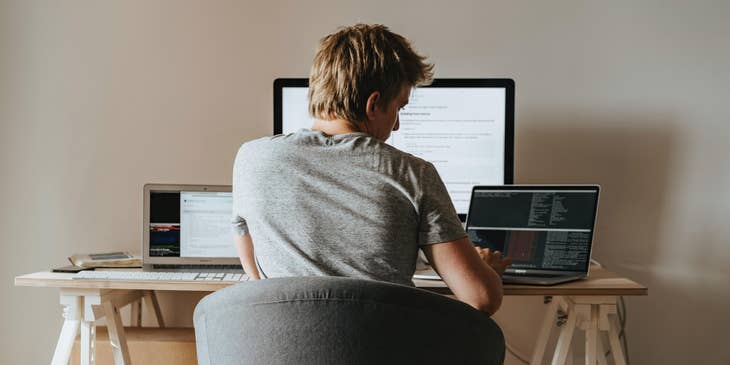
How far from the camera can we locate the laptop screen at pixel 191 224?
1.93 meters

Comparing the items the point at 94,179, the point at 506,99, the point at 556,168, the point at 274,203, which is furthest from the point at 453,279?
the point at 94,179

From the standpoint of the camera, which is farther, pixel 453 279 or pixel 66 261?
pixel 66 261

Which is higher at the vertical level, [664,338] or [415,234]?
[415,234]

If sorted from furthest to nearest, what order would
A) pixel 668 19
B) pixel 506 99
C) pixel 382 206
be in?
pixel 668 19 < pixel 506 99 < pixel 382 206

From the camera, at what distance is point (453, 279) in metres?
1.08

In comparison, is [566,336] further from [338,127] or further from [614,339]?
[338,127]

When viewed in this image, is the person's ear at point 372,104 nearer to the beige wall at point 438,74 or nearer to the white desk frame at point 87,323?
the white desk frame at point 87,323

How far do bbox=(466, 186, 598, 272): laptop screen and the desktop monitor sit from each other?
121 mm

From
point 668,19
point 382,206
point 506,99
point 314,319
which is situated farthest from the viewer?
point 668,19

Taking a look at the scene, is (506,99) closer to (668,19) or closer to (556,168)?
(556,168)

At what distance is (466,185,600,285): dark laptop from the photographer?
176 centimetres

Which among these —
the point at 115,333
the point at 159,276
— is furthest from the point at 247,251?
the point at 115,333

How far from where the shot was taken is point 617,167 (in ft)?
7.22

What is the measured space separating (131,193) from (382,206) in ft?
4.80
